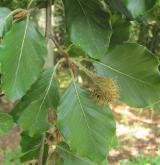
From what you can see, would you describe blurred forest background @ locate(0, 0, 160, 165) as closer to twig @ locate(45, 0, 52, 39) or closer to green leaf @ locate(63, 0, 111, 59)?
A: twig @ locate(45, 0, 52, 39)

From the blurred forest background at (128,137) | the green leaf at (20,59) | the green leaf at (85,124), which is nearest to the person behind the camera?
the green leaf at (20,59)

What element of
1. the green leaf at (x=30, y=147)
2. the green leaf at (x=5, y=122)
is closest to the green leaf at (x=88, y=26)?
the green leaf at (x=5, y=122)

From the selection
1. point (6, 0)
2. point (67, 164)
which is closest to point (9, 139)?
point (6, 0)

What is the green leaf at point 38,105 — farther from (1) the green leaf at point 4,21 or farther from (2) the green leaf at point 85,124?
(1) the green leaf at point 4,21

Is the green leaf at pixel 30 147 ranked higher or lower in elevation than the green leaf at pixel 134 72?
lower

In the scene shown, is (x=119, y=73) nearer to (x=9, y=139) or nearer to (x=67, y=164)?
(x=67, y=164)

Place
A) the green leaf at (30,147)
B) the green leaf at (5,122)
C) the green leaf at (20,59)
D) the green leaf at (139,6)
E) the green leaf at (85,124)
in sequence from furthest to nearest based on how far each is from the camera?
the green leaf at (30,147)
the green leaf at (5,122)
the green leaf at (85,124)
the green leaf at (20,59)
the green leaf at (139,6)
